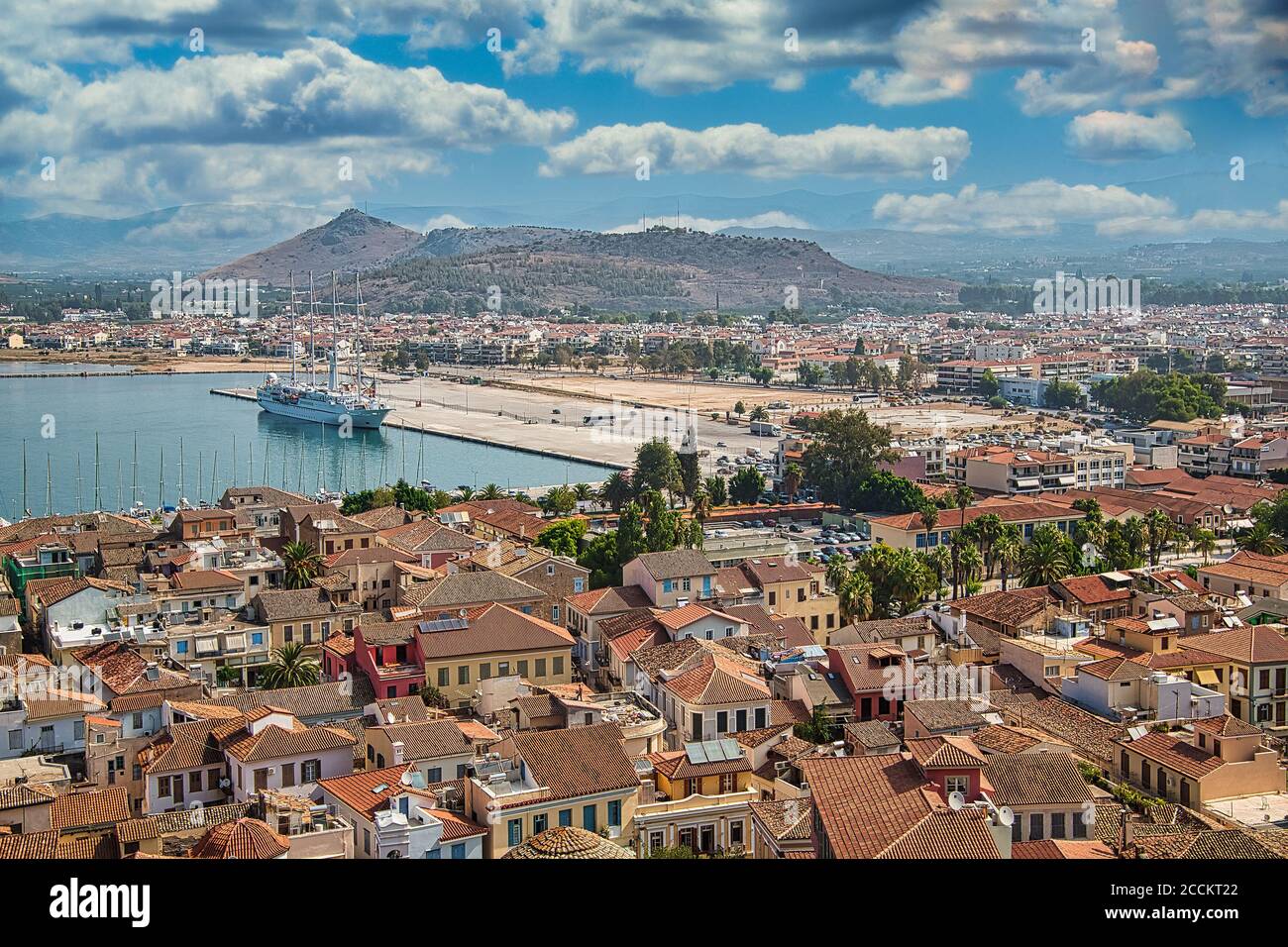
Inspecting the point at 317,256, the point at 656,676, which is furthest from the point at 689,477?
the point at 317,256

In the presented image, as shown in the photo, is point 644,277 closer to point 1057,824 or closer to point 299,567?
point 299,567

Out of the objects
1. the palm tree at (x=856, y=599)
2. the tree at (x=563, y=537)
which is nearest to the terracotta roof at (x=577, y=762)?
the palm tree at (x=856, y=599)

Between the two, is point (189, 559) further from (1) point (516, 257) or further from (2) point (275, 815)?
(1) point (516, 257)

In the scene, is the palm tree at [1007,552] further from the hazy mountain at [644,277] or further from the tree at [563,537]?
the hazy mountain at [644,277]

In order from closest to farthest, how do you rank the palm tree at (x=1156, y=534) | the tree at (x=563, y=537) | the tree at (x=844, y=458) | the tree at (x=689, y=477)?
the tree at (x=563, y=537), the palm tree at (x=1156, y=534), the tree at (x=844, y=458), the tree at (x=689, y=477)

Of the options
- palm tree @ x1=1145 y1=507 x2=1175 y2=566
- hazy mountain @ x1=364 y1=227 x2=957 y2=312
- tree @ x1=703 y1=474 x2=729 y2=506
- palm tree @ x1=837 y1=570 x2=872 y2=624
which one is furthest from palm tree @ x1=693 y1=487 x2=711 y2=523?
hazy mountain @ x1=364 y1=227 x2=957 y2=312

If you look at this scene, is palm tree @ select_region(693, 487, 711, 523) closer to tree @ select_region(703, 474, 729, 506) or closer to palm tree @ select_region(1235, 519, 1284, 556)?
tree @ select_region(703, 474, 729, 506)

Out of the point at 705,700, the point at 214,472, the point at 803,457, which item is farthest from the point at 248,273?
the point at 705,700
